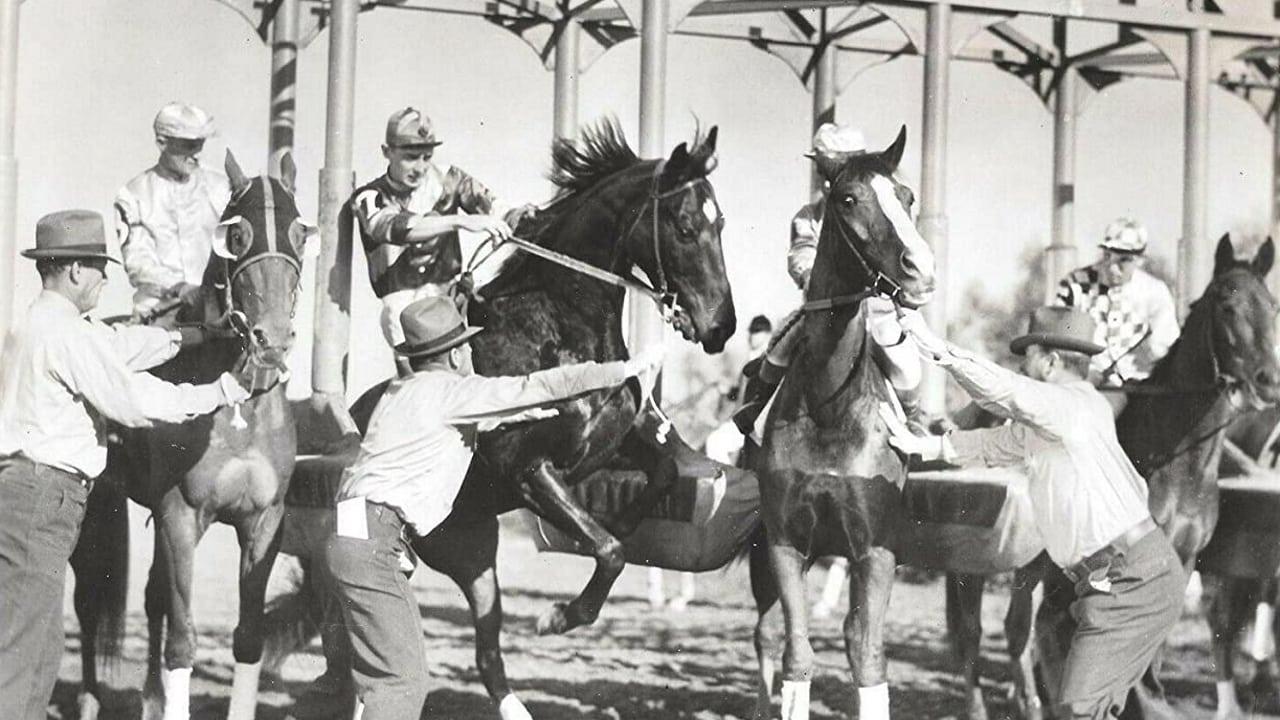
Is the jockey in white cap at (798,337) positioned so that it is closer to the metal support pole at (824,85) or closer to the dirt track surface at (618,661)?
the dirt track surface at (618,661)

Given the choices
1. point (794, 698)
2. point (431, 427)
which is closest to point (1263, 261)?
point (794, 698)

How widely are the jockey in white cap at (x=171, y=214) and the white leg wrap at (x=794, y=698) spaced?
3.45 meters

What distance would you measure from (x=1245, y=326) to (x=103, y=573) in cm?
600

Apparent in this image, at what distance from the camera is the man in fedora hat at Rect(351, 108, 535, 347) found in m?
7.48

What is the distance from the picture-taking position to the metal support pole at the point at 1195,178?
1216 cm

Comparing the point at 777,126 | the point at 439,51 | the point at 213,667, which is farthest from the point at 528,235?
the point at 777,126

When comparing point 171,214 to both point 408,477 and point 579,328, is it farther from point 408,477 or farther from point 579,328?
point 408,477

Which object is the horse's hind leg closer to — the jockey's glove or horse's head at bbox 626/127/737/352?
the jockey's glove

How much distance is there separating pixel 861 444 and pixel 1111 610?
4.08 ft

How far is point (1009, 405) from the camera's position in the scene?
6375 millimetres

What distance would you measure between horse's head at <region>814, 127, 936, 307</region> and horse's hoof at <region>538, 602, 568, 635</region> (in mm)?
1950

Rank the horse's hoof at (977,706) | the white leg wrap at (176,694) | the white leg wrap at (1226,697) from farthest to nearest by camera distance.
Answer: the white leg wrap at (1226,697) → the horse's hoof at (977,706) → the white leg wrap at (176,694)

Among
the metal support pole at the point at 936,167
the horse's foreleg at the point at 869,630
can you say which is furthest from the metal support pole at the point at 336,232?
the metal support pole at the point at 936,167

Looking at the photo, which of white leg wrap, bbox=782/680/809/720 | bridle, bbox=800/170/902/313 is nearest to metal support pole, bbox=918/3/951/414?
bridle, bbox=800/170/902/313
